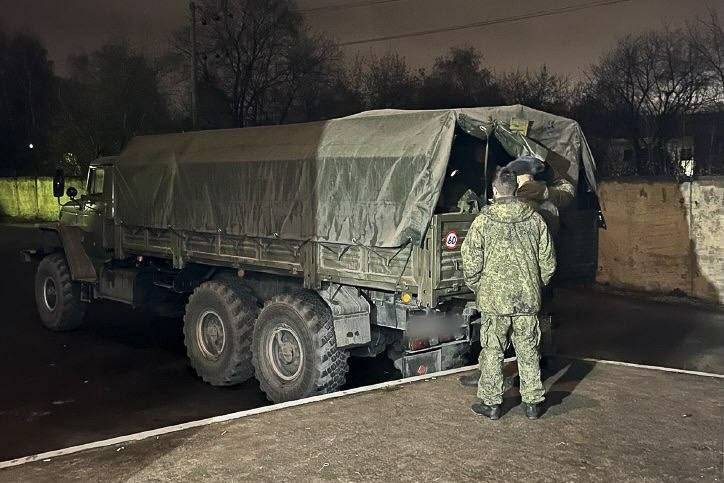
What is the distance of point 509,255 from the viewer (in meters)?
5.23

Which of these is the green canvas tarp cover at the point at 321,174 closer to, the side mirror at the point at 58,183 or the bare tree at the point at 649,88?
the side mirror at the point at 58,183

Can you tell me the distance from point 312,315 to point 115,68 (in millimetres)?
27272

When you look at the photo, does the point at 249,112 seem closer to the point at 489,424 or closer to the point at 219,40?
the point at 219,40

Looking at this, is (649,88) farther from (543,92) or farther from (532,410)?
(532,410)

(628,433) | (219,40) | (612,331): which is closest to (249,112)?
(219,40)

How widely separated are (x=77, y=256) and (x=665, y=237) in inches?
382

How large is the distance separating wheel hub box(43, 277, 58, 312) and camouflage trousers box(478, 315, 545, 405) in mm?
8068

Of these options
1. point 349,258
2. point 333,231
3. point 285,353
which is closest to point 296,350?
point 285,353

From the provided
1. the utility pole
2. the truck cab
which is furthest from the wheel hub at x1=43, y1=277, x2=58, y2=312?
the utility pole

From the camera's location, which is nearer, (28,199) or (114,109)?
(114,109)

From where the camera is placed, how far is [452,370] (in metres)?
6.84

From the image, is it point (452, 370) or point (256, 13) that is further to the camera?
point (256, 13)

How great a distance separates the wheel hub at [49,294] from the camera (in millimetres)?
11195

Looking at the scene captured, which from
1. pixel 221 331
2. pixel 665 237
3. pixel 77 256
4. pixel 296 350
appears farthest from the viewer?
pixel 665 237
